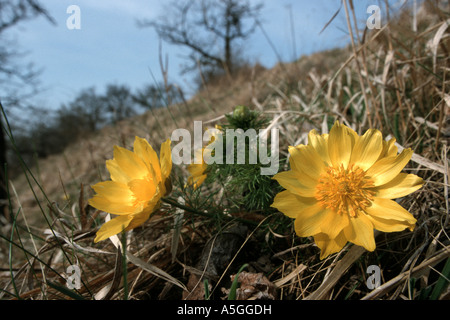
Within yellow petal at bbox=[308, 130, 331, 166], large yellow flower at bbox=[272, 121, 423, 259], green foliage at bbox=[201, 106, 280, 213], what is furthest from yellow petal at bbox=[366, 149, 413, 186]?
green foliage at bbox=[201, 106, 280, 213]

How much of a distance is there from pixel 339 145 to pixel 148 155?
500mm

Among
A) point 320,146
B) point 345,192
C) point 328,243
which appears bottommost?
point 328,243

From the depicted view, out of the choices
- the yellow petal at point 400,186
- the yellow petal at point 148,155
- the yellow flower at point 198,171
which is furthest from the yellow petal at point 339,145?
the yellow petal at point 148,155

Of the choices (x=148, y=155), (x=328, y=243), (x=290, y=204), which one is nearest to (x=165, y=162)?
(x=148, y=155)

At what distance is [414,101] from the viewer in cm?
139

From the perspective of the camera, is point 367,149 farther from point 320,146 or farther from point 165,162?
point 165,162

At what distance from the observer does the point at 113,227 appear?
69 centimetres

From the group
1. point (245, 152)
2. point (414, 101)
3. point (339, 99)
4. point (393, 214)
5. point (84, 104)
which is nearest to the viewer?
point (393, 214)

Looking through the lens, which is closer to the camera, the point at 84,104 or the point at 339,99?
the point at 339,99

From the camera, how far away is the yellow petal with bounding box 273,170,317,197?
2.06ft

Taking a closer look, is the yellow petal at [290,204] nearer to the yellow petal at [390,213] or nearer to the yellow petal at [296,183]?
the yellow petal at [296,183]
